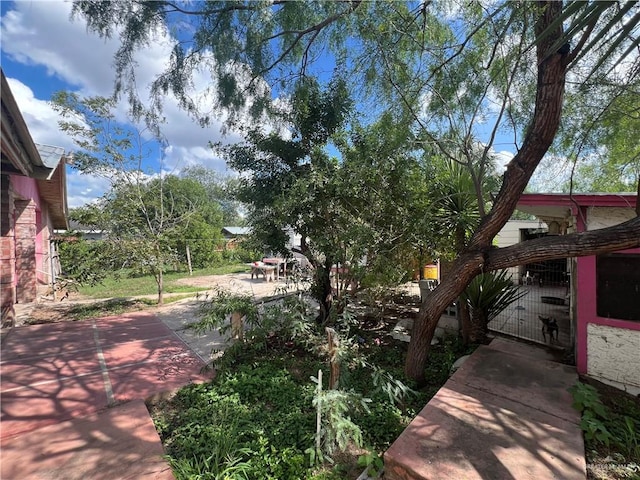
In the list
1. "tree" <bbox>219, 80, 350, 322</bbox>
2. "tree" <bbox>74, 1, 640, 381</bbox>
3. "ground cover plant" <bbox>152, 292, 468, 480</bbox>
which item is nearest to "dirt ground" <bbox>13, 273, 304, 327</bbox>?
"tree" <bbox>219, 80, 350, 322</bbox>

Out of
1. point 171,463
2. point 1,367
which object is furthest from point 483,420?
point 1,367

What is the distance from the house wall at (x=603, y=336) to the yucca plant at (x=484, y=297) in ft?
3.79

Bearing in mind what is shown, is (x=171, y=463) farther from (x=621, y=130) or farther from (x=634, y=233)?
(x=621, y=130)

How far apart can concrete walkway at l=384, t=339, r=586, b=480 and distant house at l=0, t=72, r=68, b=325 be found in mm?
4284

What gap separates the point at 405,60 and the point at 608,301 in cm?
413

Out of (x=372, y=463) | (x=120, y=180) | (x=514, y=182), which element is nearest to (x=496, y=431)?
(x=372, y=463)

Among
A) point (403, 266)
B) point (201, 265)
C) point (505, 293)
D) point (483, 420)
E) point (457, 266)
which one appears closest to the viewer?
point (483, 420)

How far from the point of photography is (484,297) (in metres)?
4.94

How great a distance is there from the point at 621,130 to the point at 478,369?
13.6 feet

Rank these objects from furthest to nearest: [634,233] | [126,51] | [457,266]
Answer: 1. [126,51]
2. [457,266]
3. [634,233]

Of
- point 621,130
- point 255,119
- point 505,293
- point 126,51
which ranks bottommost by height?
point 505,293

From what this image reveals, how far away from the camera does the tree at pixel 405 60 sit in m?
3.60

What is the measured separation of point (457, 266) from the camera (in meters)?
3.58

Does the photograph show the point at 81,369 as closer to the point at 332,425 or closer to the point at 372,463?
the point at 332,425
